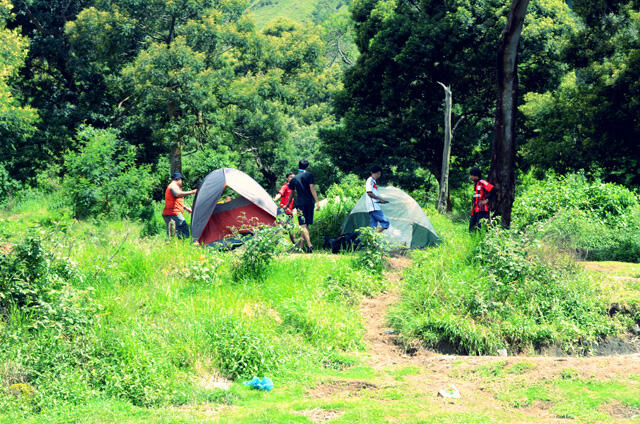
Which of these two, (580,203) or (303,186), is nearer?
(303,186)

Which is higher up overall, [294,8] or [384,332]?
[294,8]

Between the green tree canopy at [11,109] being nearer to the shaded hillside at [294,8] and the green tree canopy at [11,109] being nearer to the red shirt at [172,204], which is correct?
the red shirt at [172,204]

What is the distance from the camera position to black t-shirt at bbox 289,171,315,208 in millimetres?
11109

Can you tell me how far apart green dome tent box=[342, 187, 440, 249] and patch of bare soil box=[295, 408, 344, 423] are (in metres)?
6.78

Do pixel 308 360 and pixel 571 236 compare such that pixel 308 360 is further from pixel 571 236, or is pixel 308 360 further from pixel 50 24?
pixel 50 24

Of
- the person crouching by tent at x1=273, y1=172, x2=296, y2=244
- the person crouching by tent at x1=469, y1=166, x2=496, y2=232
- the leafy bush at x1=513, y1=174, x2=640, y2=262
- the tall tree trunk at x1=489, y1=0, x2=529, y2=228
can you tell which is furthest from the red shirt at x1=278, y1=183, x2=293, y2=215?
the leafy bush at x1=513, y1=174, x2=640, y2=262

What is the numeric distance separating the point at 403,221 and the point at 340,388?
21.7 ft

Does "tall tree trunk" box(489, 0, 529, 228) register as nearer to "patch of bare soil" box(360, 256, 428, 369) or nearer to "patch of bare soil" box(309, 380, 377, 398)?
"patch of bare soil" box(360, 256, 428, 369)

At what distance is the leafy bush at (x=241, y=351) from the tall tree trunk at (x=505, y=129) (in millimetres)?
5889

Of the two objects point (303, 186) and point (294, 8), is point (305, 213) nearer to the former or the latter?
point (303, 186)

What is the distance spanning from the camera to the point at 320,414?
5.09 metres

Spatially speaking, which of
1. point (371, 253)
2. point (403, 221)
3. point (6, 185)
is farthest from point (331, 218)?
point (6, 185)

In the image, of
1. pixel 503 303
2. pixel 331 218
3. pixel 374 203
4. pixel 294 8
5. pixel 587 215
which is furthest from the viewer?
pixel 294 8

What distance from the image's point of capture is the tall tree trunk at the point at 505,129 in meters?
10.4
